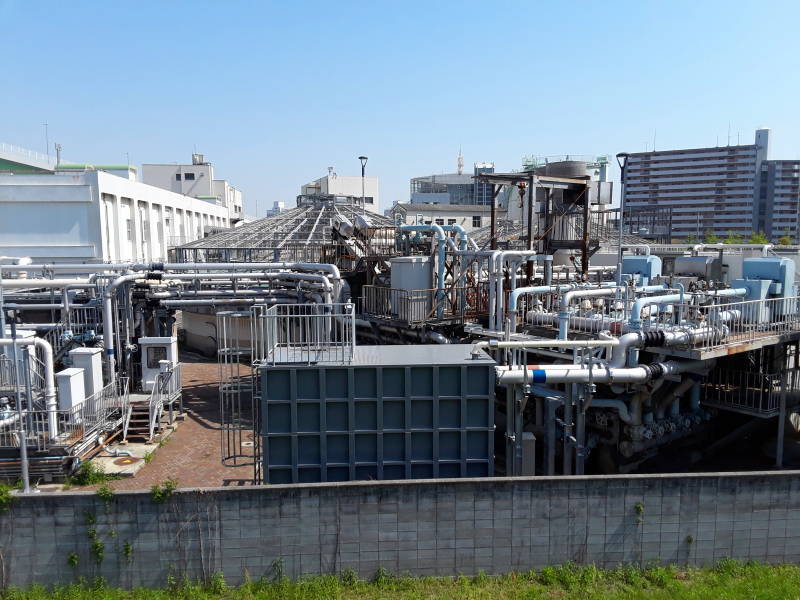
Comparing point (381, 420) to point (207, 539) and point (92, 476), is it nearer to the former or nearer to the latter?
point (207, 539)

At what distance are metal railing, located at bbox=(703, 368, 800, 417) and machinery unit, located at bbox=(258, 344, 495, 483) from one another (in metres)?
8.07

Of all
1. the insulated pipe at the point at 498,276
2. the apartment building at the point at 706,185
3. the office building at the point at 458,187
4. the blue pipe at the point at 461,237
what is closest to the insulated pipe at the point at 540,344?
the insulated pipe at the point at 498,276

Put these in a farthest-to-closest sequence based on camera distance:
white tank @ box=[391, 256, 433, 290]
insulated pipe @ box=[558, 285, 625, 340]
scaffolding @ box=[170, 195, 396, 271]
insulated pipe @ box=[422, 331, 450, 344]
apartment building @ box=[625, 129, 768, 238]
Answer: apartment building @ box=[625, 129, 768, 238] → scaffolding @ box=[170, 195, 396, 271] → white tank @ box=[391, 256, 433, 290] → insulated pipe @ box=[422, 331, 450, 344] → insulated pipe @ box=[558, 285, 625, 340]

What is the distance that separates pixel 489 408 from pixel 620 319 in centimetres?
574

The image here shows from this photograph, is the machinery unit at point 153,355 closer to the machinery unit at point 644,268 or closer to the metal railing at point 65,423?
the metal railing at point 65,423

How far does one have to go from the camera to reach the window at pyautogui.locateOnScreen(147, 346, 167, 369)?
1814cm

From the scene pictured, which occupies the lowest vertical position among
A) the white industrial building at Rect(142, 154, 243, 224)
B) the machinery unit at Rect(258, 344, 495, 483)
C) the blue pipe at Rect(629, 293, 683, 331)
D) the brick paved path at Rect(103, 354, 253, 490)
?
the brick paved path at Rect(103, 354, 253, 490)

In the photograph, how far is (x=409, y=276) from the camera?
58.0ft

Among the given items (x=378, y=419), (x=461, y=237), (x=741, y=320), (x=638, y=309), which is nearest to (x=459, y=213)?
(x=461, y=237)

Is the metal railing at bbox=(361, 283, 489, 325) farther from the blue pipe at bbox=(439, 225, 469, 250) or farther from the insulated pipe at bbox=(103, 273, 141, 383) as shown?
the insulated pipe at bbox=(103, 273, 141, 383)

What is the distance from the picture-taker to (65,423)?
13.6m

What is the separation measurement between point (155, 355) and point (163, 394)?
5.01 ft

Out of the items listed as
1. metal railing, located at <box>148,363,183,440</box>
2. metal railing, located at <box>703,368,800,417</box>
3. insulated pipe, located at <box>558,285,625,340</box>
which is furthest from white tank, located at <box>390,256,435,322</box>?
metal railing, located at <box>703,368,800,417</box>

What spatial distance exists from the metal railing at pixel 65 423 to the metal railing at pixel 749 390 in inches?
600
